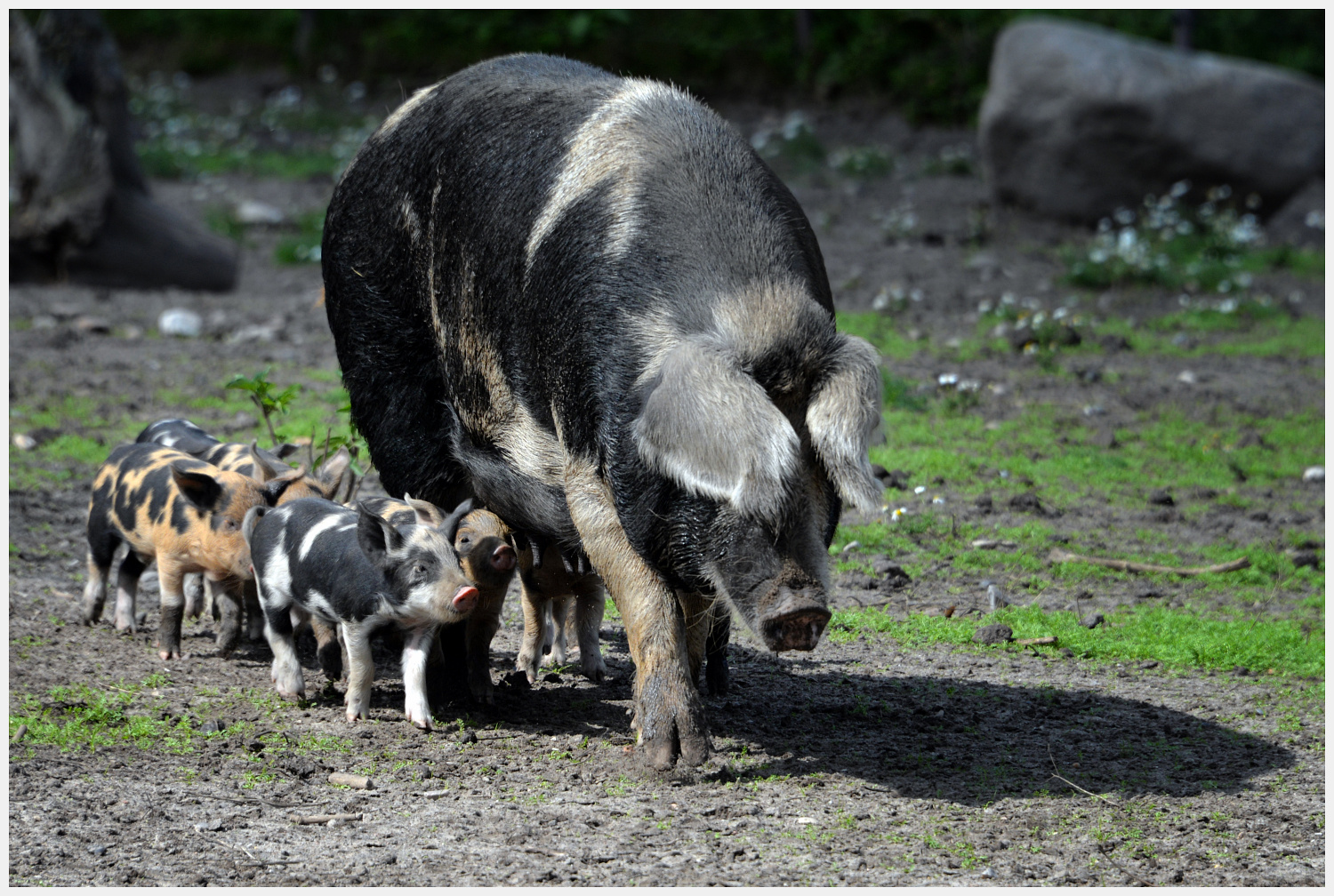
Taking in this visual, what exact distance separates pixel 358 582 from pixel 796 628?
1552 mm

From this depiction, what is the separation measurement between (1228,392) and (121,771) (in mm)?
7939

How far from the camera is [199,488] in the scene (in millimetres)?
5055

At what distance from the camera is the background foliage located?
731 inches

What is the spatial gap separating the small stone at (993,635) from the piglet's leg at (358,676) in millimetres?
2350

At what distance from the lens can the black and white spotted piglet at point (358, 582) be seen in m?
4.45

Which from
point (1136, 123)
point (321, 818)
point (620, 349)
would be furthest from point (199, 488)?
point (1136, 123)

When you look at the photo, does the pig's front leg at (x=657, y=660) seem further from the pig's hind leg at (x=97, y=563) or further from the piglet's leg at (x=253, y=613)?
the pig's hind leg at (x=97, y=563)

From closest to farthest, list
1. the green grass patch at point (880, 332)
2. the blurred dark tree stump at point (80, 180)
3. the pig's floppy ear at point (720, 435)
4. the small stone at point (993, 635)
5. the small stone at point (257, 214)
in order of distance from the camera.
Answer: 1. the pig's floppy ear at point (720, 435)
2. the small stone at point (993, 635)
3. the green grass patch at point (880, 332)
4. the blurred dark tree stump at point (80, 180)
5. the small stone at point (257, 214)

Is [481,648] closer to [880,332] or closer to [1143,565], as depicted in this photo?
[1143,565]

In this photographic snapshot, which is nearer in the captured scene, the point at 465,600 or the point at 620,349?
the point at 620,349

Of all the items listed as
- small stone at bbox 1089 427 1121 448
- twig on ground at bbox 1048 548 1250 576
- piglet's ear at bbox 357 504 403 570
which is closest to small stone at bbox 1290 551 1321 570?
twig on ground at bbox 1048 548 1250 576

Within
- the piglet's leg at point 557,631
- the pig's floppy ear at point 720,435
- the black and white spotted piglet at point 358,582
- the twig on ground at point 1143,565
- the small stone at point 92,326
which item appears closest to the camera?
the pig's floppy ear at point 720,435

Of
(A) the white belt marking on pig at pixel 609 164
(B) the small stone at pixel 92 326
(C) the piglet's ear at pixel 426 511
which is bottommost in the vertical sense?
(B) the small stone at pixel 92 326

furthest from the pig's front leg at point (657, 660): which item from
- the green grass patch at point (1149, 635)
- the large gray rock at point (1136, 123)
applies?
the large gray rock at point (1136, 123)
